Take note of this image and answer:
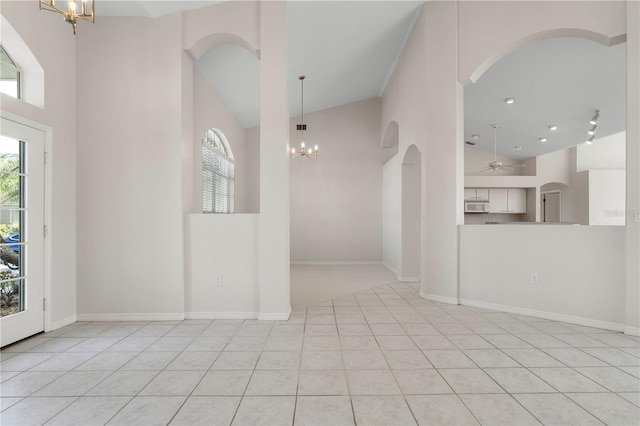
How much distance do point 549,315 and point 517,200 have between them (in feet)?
25.1

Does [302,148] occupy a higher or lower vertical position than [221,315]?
higher

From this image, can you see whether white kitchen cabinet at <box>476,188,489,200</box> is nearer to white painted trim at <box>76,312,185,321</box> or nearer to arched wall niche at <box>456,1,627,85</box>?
arched wall niche at <box>456,1,627,85</box>

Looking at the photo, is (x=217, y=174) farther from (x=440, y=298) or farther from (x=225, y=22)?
(x=440, y=298)

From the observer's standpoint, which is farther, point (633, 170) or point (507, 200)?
point (507, 200)

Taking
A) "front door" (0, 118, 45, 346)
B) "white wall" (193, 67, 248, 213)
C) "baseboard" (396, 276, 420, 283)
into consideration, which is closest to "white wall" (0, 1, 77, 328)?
"front door" (0, 118, 45, 346)

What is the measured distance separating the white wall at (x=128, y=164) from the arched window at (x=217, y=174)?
1.73m

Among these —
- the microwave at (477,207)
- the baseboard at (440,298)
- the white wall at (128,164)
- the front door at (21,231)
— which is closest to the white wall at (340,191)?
the baseboard at (440,298)

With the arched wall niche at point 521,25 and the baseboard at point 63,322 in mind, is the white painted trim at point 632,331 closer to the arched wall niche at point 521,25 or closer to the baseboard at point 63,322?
the arched wall niche at point 521,25

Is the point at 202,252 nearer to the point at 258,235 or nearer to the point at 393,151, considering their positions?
the point at 258,235

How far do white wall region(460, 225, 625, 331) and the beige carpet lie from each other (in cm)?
186

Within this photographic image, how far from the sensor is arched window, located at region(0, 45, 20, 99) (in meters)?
3.09

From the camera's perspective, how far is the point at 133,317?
151 inches

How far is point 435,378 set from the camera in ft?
7.88

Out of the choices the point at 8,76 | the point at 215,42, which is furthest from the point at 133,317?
the point at 215,42
